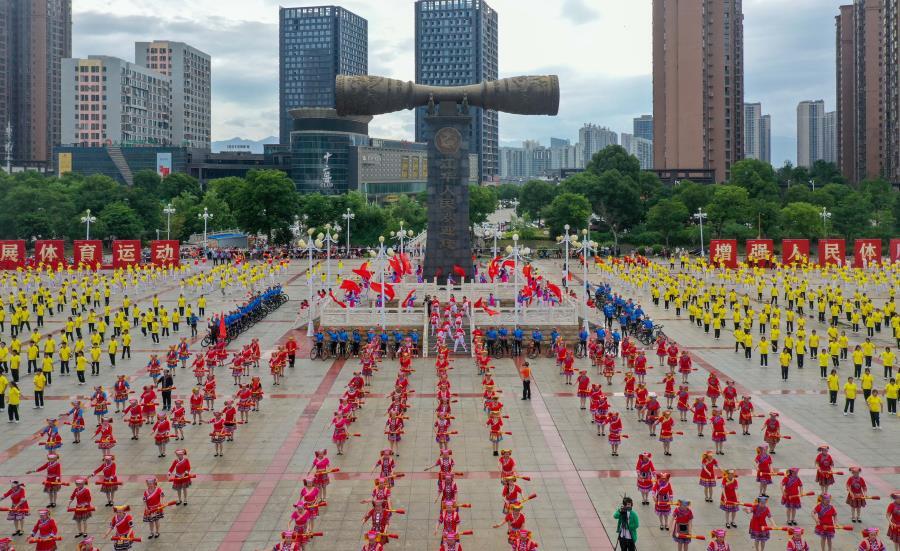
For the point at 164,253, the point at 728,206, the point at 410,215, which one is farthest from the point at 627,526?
the point at 410,215

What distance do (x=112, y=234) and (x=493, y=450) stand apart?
74.6 meters

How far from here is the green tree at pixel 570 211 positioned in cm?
8812

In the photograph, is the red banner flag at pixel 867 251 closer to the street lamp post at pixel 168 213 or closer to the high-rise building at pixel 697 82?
the high-rise building at pixel 697 82

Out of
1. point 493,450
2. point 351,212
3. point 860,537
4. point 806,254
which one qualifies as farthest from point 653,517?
point 351,212

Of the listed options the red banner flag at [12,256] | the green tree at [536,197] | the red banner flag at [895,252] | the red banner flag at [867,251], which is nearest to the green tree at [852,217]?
the red banner flag at [895,252]

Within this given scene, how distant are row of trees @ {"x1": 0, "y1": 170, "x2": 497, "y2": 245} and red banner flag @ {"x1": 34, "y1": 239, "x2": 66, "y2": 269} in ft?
60.3

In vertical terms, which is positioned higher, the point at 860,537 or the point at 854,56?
the point at 854,56

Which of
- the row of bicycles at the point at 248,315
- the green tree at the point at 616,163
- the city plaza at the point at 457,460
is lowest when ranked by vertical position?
the city plaza at the point at 457,460

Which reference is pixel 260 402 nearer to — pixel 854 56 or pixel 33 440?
pixel 33 440

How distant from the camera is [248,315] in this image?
132ft

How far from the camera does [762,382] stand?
90.8 ft

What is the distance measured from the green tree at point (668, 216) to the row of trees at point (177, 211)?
73.3 feet

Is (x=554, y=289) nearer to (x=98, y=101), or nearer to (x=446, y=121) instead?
(x=446, y=121)

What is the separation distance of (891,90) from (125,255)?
10958 cm
